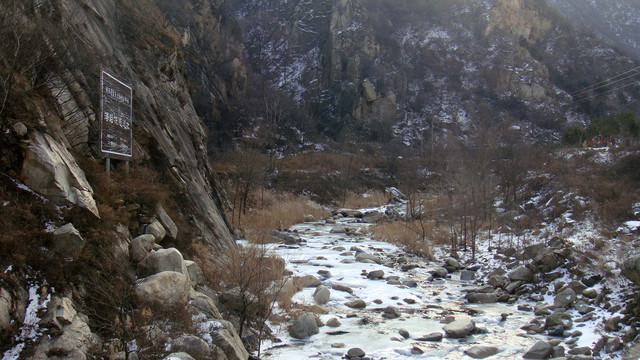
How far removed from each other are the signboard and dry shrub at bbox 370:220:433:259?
12.2m

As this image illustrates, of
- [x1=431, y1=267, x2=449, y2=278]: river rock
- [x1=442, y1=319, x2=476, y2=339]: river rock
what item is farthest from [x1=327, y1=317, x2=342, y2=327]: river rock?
[x1=431, y1=267, x2=449, y2=278]: river rock

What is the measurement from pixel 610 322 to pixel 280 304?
5971 millimetres

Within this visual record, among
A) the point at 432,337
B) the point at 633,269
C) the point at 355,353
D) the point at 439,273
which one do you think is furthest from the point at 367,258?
the point at 355,353

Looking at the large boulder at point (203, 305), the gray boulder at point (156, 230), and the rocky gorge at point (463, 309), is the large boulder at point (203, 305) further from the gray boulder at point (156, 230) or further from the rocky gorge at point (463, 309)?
the gray boulder at point (156, 230)

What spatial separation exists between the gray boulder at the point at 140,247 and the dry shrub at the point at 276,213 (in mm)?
10844

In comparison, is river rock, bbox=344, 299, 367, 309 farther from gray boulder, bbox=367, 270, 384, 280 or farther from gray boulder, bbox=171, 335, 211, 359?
gray boulder, bbox=171, 335, 211, 359

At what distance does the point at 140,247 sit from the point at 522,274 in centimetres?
965

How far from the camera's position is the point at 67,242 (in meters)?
4.88

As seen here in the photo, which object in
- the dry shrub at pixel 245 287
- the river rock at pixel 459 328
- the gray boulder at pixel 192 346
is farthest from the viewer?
the river rock at pixel 459 328

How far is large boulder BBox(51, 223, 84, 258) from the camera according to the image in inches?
190

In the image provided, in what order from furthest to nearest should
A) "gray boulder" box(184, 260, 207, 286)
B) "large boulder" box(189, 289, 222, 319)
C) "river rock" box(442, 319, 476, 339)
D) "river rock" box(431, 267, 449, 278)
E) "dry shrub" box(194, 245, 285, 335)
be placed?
"river rock" box(431, 267, 449, 278), "river rock" box(442, 319, 476, 339), "dry shrub" box(194, 245, 285, 335), "gray boulder" box(184, 260, 207, 286), "large boulder" box(189, 289, 222, 319)

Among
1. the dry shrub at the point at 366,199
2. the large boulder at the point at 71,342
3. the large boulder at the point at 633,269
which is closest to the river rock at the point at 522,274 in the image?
the large boulder at the point at 633,269

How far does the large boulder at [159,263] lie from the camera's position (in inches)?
231

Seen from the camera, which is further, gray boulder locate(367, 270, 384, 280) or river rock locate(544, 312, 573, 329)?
gray boulder locate(367, 270, 384, 280)
